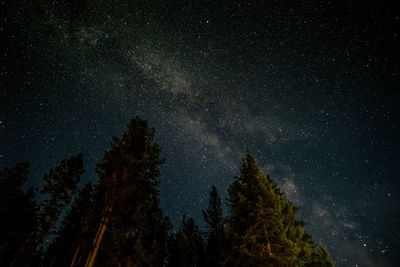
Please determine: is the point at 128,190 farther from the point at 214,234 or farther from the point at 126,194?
the point at 214,234

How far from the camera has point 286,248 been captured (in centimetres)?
1076

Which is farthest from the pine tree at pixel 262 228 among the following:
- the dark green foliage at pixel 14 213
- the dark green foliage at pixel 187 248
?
the dark green foliage at pixel 14 213

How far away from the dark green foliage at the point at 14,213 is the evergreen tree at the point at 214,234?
19649 millimetres

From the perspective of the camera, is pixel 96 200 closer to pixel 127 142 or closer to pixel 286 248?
pixel 127 142

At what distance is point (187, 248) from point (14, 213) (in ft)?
71.9

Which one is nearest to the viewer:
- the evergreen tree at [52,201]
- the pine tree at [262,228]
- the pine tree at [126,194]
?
the pine tree at [262,228]

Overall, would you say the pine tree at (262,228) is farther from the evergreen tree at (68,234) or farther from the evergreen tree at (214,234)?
the evergreen tree at (68,234)

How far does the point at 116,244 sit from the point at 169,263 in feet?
45.3

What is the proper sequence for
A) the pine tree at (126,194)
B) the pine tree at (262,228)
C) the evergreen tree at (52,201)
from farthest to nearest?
1. the evergreen tree at (52,201)
2. the pine tree at (126,194)
3. the pine tree at (262,228)

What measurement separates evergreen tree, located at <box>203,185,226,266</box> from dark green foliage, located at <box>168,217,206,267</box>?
1.88 metres

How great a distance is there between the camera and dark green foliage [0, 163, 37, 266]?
20.2m

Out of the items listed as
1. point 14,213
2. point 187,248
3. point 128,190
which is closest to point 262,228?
point 128,190

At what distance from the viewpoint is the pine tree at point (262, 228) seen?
1086 cm

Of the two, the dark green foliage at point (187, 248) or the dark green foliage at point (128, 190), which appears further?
the dark green foliage at point (187, 248)
